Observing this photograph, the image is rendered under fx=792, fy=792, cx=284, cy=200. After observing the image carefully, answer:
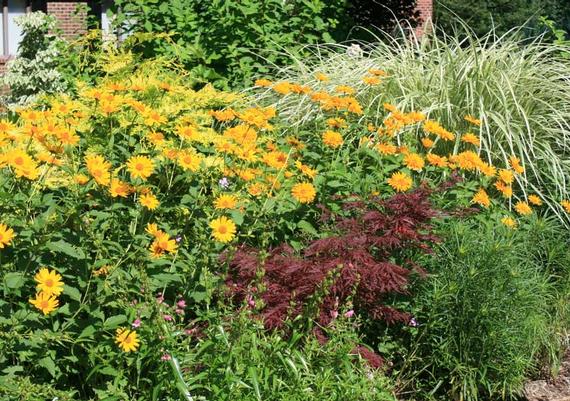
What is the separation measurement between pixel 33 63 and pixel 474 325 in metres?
6.93

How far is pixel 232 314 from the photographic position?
112 inches

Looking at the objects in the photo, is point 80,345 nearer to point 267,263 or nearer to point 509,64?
point 267,263

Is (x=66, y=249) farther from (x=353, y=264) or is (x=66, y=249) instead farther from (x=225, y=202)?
(x=353, y=264)

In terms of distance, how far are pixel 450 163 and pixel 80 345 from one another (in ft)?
7.21

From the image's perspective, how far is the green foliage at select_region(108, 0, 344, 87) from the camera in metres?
6.43

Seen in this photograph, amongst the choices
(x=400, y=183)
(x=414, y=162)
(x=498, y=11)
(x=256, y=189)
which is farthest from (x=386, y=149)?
(x=498, y=11)

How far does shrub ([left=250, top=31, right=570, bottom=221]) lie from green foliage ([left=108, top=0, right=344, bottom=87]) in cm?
73

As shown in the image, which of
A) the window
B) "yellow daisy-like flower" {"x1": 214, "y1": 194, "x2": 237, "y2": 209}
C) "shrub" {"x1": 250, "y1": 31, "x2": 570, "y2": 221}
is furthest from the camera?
the window

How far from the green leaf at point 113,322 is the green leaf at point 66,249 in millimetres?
226

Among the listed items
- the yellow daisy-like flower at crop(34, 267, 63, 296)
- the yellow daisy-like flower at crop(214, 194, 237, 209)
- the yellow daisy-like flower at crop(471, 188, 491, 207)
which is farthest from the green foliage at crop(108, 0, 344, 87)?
the yellow daisy-like flower at crop(34, 267, 63, 296)

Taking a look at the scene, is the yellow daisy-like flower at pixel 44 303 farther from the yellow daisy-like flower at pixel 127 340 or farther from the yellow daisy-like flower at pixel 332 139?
the yellow daisy-like flower at pixel 332 139

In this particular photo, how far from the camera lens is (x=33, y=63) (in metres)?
8.86

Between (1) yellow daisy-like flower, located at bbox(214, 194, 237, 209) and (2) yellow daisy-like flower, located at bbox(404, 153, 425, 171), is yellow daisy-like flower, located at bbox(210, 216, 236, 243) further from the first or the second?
(2) yellow daisy-like flower, located at bbox(404, 153, 425, 171)

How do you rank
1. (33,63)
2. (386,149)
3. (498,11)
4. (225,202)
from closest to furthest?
(225,202), (386,149), (33,63), (498,11)
